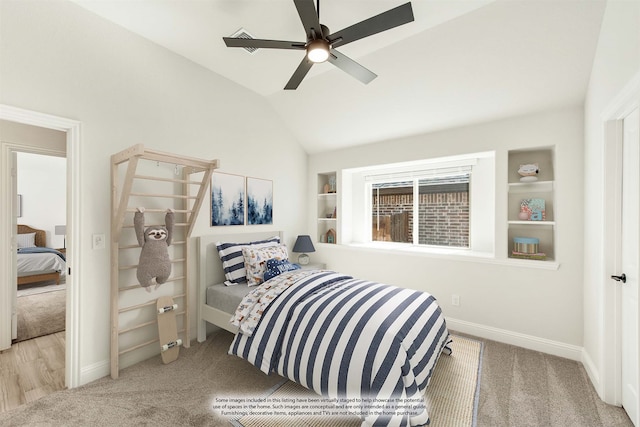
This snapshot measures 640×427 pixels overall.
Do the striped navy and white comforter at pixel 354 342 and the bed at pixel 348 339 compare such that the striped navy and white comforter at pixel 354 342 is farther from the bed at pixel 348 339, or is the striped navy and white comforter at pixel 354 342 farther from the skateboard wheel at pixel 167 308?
the skateboard wheel at pixel 167 308

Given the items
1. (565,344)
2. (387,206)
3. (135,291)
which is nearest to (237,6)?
(135,291)

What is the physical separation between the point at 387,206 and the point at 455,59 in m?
2.22

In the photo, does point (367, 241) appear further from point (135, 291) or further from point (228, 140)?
point (135, 291)

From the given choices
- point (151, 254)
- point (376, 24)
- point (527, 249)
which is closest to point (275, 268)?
point (151, 254)

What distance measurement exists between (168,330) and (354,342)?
1.81 metres

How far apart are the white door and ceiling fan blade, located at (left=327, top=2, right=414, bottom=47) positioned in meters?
1.57

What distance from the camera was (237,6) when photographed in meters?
2.03

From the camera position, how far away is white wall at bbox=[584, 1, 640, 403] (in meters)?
1.61

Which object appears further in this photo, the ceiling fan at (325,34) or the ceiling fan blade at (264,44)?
the ceiling fan blade at (264,44)

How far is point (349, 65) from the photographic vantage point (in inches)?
74.8

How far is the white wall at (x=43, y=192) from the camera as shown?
5887 mm

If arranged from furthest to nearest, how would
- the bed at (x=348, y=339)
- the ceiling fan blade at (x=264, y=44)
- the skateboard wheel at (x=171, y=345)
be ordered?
1. the skateboard wheel at (x=171, y=345)
2. the ceiling fan blade at (x=264, y=44)
3. the bed at (x=348, y=339)

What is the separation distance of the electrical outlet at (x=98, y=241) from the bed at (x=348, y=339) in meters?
1.13

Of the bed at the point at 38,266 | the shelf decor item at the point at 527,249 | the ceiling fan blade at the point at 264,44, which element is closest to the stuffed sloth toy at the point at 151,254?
the ceiling fan blade at the point at 264,44
